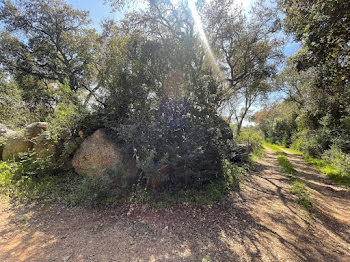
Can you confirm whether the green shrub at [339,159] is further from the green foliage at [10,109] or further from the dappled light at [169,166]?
the green foliage at [10,109]

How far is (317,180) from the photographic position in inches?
246

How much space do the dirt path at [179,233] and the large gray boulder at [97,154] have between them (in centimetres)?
125

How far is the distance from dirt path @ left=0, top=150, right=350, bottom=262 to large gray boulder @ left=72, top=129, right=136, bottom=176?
1249 millimetres

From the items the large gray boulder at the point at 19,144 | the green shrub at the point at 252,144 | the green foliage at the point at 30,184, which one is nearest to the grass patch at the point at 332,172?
the green shrub at the point at 252,144

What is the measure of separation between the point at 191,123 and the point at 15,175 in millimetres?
5742

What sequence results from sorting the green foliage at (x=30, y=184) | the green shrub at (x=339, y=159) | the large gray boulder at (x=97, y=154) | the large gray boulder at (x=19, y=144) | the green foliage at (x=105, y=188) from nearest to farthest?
1. the green foliage at (x=105, y=188)
2. the green foliage at (x=30, y=184)
3. the large gray boulder at (x=97, y=154)
4. the large gray boulder at (x=19, y=144)
5. the green shrub at (x=339, y=159)

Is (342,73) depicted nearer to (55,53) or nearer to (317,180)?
(317,180)

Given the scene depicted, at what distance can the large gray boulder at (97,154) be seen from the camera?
438cm

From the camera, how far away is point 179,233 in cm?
289

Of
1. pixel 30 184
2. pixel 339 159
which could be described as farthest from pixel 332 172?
pixel 30 184

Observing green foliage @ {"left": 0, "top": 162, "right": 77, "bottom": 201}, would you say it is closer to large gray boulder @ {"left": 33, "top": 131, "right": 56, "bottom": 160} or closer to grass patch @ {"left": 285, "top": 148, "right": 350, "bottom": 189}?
large gray boulder @ {"left": 33, "top": 131, "right": 56, "bottom": 160}

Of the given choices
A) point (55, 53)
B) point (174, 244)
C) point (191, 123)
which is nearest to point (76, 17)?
point (55, 53)

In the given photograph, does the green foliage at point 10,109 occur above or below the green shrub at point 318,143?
above

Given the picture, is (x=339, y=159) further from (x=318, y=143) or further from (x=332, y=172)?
(x=318, y=143)
